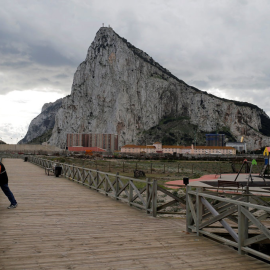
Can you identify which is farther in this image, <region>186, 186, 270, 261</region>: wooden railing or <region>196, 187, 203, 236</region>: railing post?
<region>196, 187, 203, 236</region>: railing post

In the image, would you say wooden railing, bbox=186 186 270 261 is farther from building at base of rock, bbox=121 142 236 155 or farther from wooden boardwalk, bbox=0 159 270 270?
building at base of rock, bbox=121 142 236 155

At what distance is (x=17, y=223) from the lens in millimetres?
7141

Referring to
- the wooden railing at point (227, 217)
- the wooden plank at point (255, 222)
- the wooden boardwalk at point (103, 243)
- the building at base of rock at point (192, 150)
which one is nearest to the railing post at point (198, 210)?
the wooden railing at point (227, 217)

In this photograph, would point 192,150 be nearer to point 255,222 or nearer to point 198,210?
point 198,210

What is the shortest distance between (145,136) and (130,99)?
94.9 ft

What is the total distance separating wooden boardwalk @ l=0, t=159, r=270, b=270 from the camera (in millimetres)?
4426

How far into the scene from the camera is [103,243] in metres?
5.50

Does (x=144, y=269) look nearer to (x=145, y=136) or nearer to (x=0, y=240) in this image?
(x=0, y=240)

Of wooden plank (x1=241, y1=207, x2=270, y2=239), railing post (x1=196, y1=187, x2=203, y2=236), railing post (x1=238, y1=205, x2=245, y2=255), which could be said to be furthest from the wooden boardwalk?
wooden plank (x1=241, y1=207, x2=270, y2=239)

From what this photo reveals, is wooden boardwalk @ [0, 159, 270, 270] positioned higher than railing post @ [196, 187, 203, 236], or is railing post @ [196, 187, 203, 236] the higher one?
railing post @ [196, 187, 203, 236]

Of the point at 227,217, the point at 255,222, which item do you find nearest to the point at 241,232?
the point at 255,222

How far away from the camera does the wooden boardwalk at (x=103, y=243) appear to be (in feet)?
14.5

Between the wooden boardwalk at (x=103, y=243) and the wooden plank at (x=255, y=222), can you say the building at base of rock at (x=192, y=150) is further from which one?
the wooden plank at (x=255, y=222)

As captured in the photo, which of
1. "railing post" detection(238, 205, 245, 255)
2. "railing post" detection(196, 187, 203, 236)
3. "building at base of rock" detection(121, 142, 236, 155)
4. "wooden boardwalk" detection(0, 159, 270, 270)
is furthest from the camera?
"building at base of rock" detection(121, 142, 236, 155)
